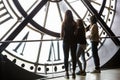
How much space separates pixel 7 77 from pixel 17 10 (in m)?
1.12

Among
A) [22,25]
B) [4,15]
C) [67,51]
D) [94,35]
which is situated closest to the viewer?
[67,51]

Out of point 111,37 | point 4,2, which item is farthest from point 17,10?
point 111,37

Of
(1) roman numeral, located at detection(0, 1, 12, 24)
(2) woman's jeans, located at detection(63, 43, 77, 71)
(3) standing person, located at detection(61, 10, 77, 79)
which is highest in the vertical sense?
(1) roman numeral, located at detection(0, 1, 12, 24)

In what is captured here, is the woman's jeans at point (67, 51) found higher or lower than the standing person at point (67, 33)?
lower

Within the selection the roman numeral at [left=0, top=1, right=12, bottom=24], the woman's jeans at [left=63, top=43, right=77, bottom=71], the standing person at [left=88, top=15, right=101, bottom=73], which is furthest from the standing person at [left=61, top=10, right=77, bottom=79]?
the roman numeral at [left=0, top=1, right=12, bottom=24]

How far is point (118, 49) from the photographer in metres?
6.35

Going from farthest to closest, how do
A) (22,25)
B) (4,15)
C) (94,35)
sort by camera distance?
(94,35) → (4,15) → (22,25)

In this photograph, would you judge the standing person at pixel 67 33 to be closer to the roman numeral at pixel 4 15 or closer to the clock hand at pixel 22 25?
the clock hand at pixel 22 25

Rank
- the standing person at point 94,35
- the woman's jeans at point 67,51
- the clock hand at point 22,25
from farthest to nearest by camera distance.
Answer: the standing person at point 94,35 < the woman's jeans at point 67,51 < the clock hand at point 22,25

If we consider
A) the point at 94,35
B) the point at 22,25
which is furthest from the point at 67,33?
the point at 94,35

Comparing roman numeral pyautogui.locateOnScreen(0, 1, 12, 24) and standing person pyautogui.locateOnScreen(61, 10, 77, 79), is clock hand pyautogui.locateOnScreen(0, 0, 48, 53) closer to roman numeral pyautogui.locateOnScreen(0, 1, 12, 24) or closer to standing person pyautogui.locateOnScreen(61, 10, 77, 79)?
roman numeral pyautogui.locateOnScreen(0, 1, 12, 24)

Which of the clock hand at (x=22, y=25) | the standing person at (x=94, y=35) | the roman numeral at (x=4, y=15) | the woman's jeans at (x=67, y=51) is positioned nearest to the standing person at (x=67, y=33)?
the woman's jeans at (x=67, y=51)

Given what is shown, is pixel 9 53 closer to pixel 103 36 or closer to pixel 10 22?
pixel 10 22

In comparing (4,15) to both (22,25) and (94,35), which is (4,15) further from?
(94,35)
